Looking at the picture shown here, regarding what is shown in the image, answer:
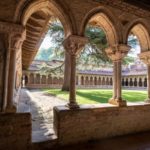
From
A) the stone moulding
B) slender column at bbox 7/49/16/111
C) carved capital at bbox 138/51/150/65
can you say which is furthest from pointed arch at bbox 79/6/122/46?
slender column at bbox 7/49/16/111

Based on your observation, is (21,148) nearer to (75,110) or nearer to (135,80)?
(75,110)

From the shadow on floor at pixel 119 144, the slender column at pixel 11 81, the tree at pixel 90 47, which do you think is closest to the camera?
the slender column at pixel 11 81

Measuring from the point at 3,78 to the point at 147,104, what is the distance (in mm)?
3717

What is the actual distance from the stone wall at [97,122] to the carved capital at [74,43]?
1.27 meters

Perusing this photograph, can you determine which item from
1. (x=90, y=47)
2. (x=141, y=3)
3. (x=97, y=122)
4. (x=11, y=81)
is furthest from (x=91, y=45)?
(x=11, y=81)

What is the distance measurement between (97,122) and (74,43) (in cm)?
185

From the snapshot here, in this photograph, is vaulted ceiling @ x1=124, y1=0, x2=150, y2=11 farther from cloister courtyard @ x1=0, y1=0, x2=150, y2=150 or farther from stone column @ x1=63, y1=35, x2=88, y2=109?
stone column @ x1=63, y1=35, x2=88, y2=109

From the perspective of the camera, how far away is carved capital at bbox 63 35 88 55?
3.85m

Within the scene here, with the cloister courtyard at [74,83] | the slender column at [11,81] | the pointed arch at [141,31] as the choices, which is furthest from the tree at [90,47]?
the slender column at [11,81]

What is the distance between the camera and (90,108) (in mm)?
3941

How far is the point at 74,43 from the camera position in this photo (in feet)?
12.7

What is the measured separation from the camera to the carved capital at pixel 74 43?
12.6ft

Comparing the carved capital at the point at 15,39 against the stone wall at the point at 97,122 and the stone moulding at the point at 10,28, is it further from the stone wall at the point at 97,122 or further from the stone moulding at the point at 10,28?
the stone wall at the point at 97,122

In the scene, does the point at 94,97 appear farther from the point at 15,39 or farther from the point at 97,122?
the point at 15,39
